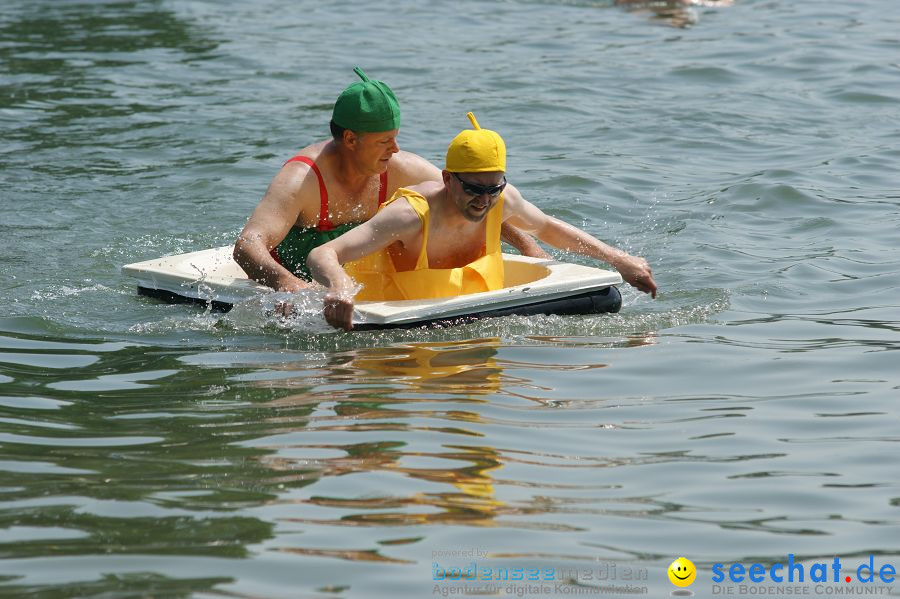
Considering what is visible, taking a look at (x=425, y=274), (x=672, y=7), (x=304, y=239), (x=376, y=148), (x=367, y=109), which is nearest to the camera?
(x=425, y=274)

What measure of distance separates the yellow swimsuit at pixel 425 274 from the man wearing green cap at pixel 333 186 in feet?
1.14

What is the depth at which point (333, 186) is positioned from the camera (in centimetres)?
729

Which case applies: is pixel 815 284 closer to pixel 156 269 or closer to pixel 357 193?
pixel 357 193

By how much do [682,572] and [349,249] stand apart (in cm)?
295

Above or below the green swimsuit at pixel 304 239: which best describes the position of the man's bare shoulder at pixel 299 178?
above

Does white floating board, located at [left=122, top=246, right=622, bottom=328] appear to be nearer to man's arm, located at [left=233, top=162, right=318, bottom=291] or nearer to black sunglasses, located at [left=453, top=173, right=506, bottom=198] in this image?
man's arm, located at [left=233, top=162, right=318, bottom=291]

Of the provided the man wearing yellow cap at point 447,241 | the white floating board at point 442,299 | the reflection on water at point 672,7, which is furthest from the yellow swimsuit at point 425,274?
the reflection on water at point 672,7

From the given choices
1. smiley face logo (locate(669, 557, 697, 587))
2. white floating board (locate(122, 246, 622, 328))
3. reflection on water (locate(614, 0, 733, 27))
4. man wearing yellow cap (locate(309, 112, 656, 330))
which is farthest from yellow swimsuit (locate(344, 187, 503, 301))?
reflection on water (locate(614, 0, 733, 27))

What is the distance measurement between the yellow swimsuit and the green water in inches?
12.1

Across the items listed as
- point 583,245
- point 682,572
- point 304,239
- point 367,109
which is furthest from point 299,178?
point 682,572

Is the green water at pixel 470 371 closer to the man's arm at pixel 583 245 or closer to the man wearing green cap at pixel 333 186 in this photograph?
the man's arm at pixel 583 245

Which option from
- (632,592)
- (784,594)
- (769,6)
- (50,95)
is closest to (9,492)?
(632,592)

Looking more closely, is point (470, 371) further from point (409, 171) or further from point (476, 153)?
point (409, 171)

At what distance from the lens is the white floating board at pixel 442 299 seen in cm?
651
